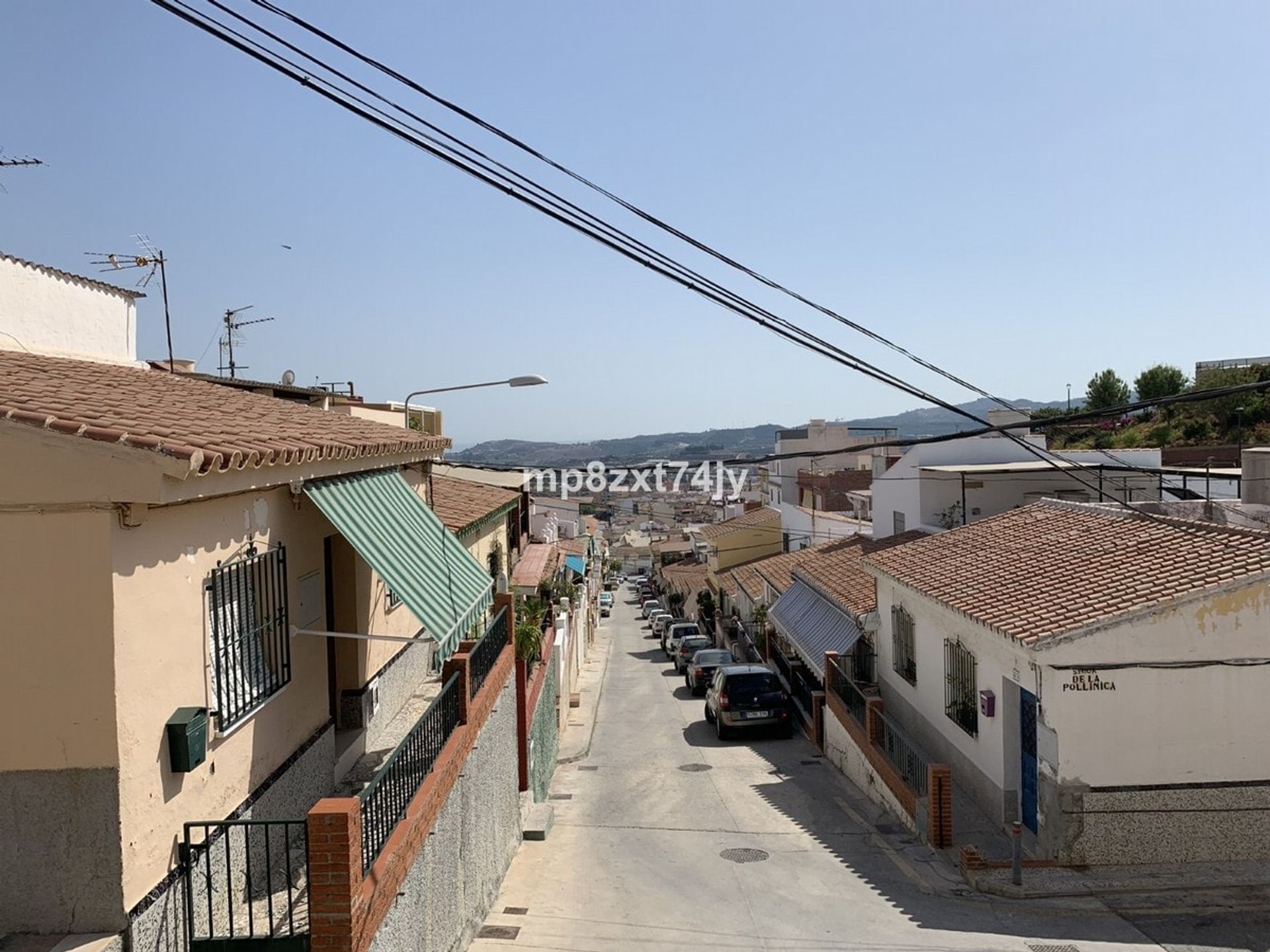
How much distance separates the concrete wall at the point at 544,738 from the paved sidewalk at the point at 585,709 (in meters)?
0.46

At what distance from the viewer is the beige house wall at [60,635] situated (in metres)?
4.91

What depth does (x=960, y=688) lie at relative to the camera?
14516 millimetres

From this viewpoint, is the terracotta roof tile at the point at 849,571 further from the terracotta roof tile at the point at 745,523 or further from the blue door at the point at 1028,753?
the terracotta roof tile at the point at 745,523

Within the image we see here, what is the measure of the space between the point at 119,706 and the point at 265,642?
2.24 m

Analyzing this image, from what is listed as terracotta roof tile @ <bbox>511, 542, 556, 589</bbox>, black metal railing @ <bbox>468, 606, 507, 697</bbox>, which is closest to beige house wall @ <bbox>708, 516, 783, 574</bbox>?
terracotta roof tile @ <bbox>511, 542, 556, 589</bbox>

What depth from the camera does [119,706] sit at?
500 cm

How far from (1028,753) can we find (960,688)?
7.49 ft

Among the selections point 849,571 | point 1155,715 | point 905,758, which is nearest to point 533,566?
point 849,571

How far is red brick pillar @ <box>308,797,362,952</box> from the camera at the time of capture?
5.36 m

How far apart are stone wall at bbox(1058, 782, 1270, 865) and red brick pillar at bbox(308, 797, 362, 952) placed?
8606 mm

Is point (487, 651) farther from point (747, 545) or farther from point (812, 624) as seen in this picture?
point (747, 545)

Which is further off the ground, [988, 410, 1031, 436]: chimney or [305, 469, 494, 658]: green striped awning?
[988, 410, 1031, 436]: chimney

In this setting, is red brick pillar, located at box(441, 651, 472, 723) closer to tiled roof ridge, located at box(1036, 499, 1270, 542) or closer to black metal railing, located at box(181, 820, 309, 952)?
black metal railing, located at box(181, 820, 309, 952)

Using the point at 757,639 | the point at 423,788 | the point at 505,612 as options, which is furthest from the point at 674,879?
the point at 757,639
